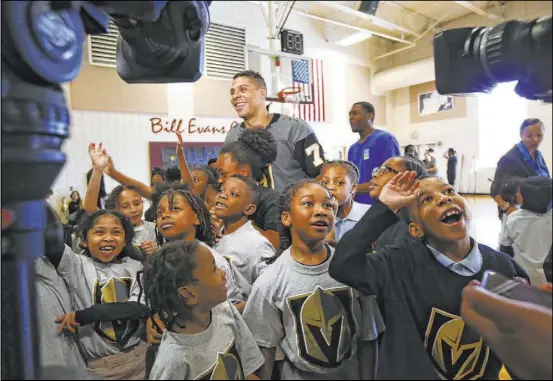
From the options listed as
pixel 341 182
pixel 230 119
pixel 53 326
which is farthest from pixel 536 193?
pixel 230 119

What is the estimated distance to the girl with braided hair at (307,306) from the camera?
44 cm

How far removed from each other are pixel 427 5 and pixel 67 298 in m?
0.65

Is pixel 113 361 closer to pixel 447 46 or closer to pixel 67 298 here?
pixel 67 298

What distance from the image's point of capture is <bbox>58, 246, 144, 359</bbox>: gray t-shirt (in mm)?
565

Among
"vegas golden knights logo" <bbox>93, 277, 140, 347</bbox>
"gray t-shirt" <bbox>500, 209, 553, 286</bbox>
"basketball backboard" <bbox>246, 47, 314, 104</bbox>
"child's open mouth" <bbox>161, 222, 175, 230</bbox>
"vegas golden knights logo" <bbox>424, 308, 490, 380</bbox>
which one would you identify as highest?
"basketball backboard" <bbox>246, 47, 314, 104</bbox>

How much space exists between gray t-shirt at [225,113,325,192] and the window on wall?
68cm

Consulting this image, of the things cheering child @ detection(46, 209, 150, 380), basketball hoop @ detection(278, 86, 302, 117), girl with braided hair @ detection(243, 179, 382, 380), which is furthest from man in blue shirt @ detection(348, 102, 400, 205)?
basketball hoop @ detection(278, 86, 302, 117)

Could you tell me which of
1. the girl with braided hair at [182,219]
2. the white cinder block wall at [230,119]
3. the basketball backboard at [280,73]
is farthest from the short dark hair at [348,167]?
the basketball backboard at [280,73]

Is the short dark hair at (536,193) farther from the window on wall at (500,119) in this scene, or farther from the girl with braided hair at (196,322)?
the girl with braided hair at (196,322)

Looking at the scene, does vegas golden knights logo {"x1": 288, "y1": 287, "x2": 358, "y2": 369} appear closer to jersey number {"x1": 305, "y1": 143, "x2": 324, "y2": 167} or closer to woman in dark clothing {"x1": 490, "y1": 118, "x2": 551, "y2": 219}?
woman in dark clothing {"x1": 490, "y1": 118, "x2": 551, "y2": 219}

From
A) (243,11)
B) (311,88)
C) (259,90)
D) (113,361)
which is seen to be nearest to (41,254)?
(113,361)

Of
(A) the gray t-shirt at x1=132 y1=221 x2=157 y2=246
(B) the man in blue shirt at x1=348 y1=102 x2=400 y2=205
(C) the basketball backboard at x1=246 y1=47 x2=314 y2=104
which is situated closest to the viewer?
(A) the gray t-shirt at x1=132 y1=221 x2=157 y2=246

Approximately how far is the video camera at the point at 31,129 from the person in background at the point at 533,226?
36cm

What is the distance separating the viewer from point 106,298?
0.80m
